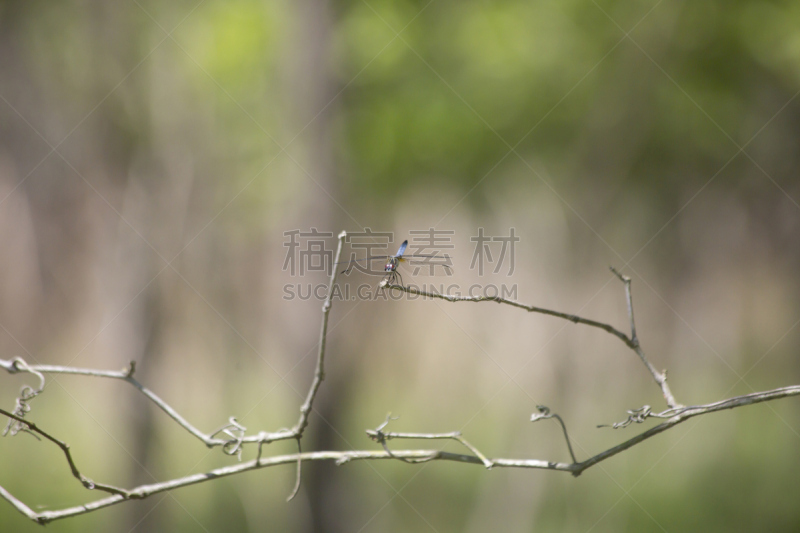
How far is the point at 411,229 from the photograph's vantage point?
88.5 inches

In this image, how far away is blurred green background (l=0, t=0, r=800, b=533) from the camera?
2.09 meters

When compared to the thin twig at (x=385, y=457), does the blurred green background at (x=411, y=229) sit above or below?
above

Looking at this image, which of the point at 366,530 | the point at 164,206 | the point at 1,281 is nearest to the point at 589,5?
the point at 164,206

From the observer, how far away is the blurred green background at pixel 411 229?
2.09m

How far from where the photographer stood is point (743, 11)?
2.00 m

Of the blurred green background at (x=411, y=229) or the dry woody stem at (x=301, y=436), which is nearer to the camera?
the dry woody stem at (x=301, y=436)

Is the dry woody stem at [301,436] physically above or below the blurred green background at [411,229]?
below

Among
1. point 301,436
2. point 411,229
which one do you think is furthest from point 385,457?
point 411,229

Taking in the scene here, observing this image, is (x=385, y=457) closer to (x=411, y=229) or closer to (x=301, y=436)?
(x=301, y=436)

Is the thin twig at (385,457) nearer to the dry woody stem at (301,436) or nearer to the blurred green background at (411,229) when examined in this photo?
the dry woody stem at (301,436)

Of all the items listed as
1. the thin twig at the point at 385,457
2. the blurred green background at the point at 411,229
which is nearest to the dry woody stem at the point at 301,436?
the thin twig at the point at 385,457

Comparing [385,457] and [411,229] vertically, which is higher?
[411,229]

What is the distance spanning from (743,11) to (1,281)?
12.5 ft

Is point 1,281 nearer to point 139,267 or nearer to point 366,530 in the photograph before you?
point 139,267
